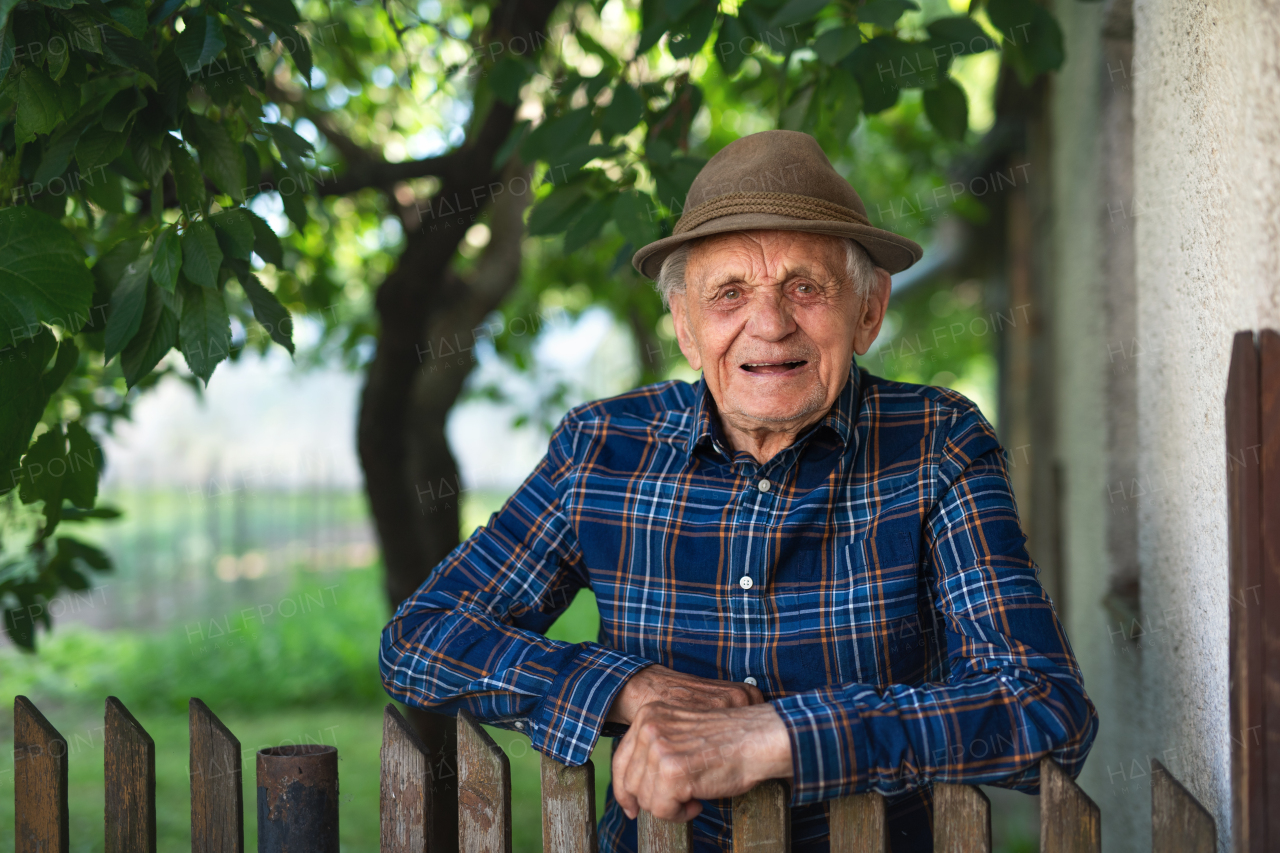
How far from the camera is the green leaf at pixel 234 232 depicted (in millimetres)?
1640

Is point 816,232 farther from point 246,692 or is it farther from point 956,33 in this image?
point 246,692

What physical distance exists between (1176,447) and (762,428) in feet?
2.30

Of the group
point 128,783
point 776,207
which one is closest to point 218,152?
point 776,207

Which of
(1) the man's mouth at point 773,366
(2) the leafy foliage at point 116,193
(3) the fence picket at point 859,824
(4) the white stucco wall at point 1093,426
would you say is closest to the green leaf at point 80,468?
(2) the leafy foliage at point 116,193

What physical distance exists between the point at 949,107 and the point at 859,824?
162 centimetres

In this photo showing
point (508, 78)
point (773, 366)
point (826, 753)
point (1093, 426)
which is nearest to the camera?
point (826, 753)

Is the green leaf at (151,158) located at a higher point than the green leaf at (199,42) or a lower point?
lower

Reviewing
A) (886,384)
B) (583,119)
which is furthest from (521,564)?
(583,119)

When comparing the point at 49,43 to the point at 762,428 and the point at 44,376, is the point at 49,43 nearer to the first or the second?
the point at 44,376

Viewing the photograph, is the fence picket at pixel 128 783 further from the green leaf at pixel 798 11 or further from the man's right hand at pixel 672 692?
the green leaf at pixel 798 11

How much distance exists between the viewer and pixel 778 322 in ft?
5.59

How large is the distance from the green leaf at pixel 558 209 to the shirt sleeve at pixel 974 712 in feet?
4.11

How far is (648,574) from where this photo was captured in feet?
5.82

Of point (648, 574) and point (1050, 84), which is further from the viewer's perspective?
point (1050, 84)
